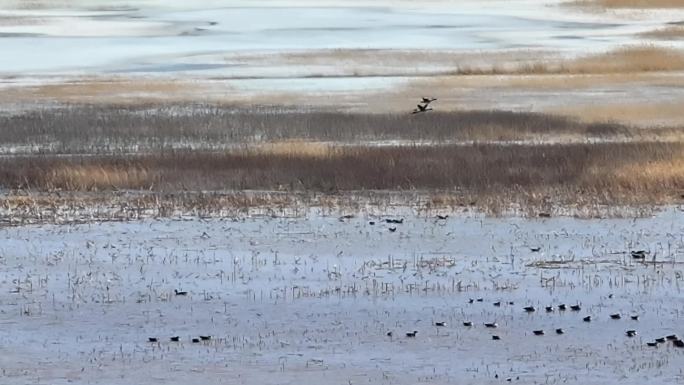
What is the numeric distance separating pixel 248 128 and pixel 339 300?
15244 mm

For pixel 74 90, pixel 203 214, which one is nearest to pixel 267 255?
pixel 203 214

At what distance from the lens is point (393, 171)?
20.6m

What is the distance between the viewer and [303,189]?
63.4 ft

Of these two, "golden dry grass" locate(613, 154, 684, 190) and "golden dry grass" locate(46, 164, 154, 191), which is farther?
"golden dry grass" locate(46, 164, 154, 191)

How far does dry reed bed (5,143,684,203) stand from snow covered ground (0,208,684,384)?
298 cm

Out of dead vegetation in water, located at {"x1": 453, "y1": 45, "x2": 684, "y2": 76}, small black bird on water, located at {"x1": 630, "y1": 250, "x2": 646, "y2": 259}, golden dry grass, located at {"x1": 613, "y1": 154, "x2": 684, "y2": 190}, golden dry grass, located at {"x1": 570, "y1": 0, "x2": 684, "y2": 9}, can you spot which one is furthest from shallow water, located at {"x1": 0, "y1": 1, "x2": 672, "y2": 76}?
small black bird on water, located at {"x1": 630, "y1": 250, "x2": 646, "y2": 259}

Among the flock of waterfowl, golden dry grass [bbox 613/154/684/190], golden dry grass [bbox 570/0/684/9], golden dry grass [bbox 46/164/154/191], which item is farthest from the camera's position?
golden dry grass [bbox 570/0/684/9]

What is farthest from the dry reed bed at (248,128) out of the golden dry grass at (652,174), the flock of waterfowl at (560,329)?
the flock of waterfowl at (560,329)

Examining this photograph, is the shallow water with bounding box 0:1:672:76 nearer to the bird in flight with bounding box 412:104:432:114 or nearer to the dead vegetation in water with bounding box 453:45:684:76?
the dead vegetation in water with bounding box 453:45:684:76

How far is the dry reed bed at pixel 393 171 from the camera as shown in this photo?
19.2 metres

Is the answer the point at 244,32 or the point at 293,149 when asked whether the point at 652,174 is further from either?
the point at 244,32

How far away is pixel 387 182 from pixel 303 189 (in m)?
1.22

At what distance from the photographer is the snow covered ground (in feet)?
32.0

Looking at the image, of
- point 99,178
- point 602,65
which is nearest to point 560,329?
point 99,178
